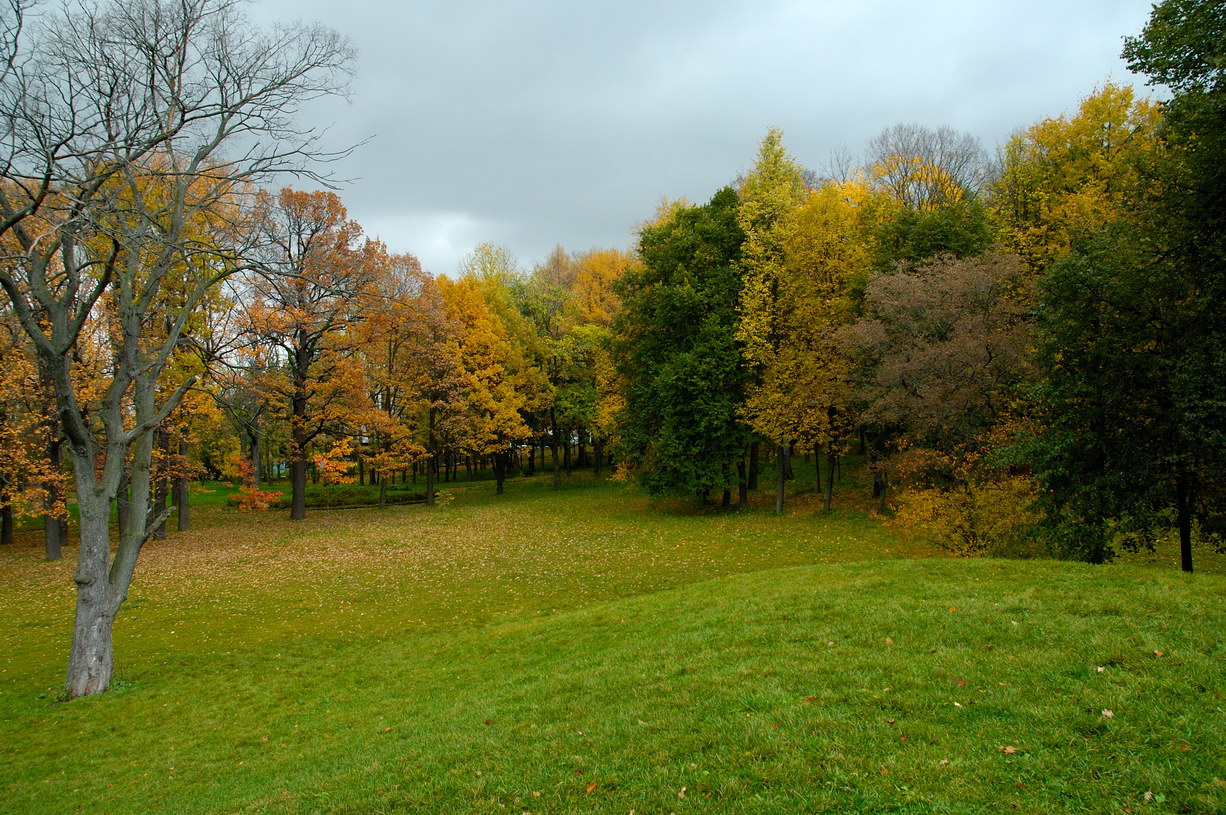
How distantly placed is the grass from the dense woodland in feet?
10.5

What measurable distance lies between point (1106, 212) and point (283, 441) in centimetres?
3682

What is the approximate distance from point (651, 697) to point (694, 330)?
24151mm

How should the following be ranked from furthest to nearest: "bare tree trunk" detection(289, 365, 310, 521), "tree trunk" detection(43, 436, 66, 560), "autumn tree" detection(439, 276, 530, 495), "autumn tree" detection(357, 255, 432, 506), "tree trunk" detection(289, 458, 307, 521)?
"autumn tree" detection(439, 276, 530, 495) → "autumn tree" detection(357, 255, 432, 506) → "tree trunk" detection(289, 458, 307, 521) → "bare tree trunk" detection(289, 365, 310, 521) → "tree trunk" detection(43, 436, 66, 560)

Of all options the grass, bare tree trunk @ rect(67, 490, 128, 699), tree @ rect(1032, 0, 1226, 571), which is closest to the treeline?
tree @ rect(1032, 0, 1226, 571)

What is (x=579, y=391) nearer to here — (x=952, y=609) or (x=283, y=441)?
(x=283, y=441)

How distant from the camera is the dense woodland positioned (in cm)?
1052

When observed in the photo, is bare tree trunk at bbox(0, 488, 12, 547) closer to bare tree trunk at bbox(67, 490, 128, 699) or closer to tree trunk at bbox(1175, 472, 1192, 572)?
bare tree trunk at bbox(67, 490, 128, 699)

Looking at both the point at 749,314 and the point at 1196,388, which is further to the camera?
the point at 749,314

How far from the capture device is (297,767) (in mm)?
7621

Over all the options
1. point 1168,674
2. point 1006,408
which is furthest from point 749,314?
point 1168,674

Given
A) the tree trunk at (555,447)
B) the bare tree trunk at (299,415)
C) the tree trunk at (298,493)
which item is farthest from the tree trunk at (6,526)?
the tree trunk at (555,447)

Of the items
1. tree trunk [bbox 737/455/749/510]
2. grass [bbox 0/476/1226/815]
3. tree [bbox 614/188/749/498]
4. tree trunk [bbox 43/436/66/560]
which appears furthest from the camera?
tree trunk [bbox 737/455/749/510]

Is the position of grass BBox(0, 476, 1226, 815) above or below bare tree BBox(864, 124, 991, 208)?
below

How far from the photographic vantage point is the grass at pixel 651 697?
5.01 m
